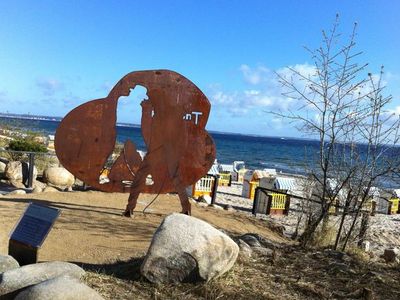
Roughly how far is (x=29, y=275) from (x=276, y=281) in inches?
95.2

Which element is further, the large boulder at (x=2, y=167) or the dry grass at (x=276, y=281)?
the large boulder at (x=2, y=167)

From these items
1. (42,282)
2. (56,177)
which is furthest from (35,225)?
(56,177)

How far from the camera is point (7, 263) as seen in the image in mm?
4867

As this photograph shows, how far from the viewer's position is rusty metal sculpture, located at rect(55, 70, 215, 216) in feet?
31.5

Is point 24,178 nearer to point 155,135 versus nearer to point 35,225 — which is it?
point 155,135

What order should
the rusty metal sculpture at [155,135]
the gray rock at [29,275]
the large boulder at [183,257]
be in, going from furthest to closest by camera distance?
the rusty metal sculpture at [155,135] → the large boulder at [183,257] → the gray rock at [29,275]

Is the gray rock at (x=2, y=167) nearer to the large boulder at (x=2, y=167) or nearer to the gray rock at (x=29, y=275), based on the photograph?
the large boulder at (x=2, y=167)

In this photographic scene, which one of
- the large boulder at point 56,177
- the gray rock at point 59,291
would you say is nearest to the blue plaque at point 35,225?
the gray rock at point 59,291

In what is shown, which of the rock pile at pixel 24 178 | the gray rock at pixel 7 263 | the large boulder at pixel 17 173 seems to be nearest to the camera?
the gray rock at pixel 7 263

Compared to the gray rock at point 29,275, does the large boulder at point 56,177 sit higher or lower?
lower

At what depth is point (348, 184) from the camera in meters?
7.77

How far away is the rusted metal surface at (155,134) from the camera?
962 cm

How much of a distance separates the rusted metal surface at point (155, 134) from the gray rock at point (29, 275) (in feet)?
16.6

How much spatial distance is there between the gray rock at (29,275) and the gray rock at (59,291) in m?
0.32
